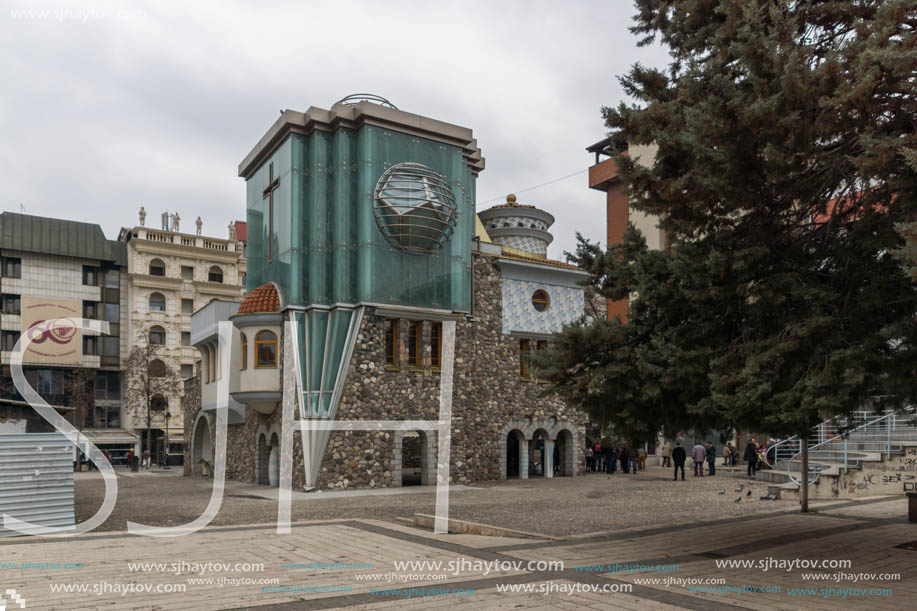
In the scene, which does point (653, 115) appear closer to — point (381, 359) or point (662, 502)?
point (662, 502)

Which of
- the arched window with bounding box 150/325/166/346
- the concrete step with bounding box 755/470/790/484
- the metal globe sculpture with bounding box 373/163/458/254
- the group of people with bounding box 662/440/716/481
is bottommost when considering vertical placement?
the group of people with bounding box 662/440/716/481

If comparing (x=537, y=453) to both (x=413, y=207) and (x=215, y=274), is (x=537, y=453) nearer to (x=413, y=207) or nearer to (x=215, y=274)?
(x=413, y=207)

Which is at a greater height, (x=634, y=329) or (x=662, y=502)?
(x=634, y=329)

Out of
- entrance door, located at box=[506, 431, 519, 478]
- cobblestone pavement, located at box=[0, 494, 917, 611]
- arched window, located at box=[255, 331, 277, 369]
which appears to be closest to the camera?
cobblestone pavement, located at box=[0, 494, 917, 611]

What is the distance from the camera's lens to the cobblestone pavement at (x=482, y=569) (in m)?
7.63

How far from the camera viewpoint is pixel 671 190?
8.99m

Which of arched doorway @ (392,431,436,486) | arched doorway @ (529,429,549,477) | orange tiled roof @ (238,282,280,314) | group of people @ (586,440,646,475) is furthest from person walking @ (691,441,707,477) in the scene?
orange tiled roof @ (238,282,280,314)

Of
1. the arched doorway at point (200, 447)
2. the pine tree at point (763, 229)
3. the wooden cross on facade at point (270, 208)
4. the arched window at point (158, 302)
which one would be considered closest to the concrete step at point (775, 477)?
the pine tree at point (763, 229)

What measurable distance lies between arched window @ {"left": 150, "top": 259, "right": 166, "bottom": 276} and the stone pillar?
3742cm

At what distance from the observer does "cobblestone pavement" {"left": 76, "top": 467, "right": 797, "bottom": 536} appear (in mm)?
15047

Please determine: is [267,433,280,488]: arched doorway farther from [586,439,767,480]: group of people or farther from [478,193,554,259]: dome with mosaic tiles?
[478,193,554,259]: dome with mosaic tiles

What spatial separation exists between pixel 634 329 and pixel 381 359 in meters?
15.1

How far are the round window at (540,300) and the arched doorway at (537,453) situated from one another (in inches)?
196

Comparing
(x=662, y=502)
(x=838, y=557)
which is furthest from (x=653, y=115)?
(x=662, y=502)
